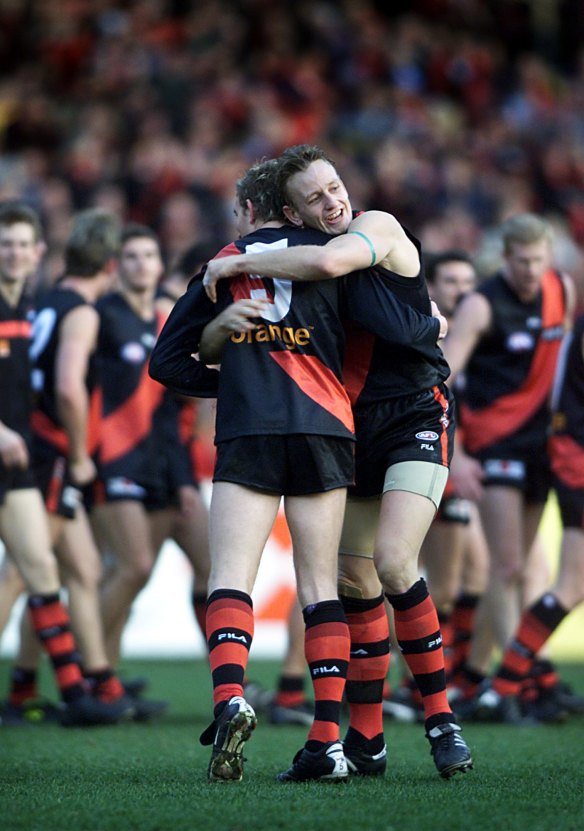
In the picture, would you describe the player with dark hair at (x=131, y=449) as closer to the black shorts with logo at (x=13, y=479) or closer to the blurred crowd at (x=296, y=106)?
the black shorts with logo at (x=13, y=479)

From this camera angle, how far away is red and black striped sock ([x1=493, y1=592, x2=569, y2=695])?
7066 millimetres

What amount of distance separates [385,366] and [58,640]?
9.38ft

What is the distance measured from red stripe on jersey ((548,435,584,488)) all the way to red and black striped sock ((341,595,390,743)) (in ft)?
7.00

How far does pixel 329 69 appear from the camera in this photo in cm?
1853

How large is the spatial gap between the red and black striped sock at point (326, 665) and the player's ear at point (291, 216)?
4.40 feet

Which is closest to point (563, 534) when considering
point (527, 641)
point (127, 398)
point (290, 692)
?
point (527, 641)

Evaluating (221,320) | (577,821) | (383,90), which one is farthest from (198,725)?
(383,90)

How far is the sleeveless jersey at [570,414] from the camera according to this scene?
709 cm

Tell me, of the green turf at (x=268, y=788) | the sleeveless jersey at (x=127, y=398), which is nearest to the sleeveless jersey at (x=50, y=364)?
the sleeveless jersey at (x=127, y=398)

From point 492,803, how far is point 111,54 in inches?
593

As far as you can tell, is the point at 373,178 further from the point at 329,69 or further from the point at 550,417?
the point at 550,417

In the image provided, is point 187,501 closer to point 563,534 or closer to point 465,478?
point 465,478

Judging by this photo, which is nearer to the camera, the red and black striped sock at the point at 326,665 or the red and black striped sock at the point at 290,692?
the red and black striped sock at the point at 326,665

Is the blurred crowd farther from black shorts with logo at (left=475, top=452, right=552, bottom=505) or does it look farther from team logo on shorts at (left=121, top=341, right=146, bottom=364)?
black shorts with logo at (left=475, top=452, right=552, bottom=505)
